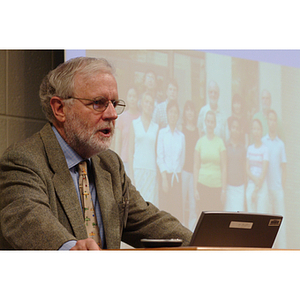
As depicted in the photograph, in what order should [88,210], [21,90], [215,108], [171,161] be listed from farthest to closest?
[215,108], [171,161], [21,90], [88,210]

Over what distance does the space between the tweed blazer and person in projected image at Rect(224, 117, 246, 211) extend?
58.3 inches

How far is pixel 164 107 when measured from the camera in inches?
133

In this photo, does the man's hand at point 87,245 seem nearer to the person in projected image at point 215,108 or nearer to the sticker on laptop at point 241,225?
the sticker on laptop at point 241,225

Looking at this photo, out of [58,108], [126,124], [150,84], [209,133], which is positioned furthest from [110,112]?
[209,133]

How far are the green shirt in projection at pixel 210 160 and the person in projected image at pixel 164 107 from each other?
32cm

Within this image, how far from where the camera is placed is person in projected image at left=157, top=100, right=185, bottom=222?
331cm

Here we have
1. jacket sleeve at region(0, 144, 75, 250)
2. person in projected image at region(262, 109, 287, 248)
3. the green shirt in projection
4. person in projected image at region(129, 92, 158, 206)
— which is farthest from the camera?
person in projected image at region(262, 109, 287, 248)

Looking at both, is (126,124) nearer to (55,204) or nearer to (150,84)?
(150,84)

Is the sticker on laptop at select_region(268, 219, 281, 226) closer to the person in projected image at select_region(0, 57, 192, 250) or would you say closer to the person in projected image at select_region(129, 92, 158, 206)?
the person in projected image at select_region(0, 57, 192, 250)

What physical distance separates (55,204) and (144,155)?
1.60 meters

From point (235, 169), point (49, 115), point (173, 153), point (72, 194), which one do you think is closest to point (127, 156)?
point (173, 153)

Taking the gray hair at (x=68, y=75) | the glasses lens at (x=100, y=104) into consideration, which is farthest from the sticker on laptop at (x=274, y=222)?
the gray hair at (x=68, y=75)

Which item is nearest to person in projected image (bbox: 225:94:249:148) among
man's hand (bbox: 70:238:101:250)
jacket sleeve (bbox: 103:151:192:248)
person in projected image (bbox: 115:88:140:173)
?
person in projected image (bbox: 115:88:140:173)
